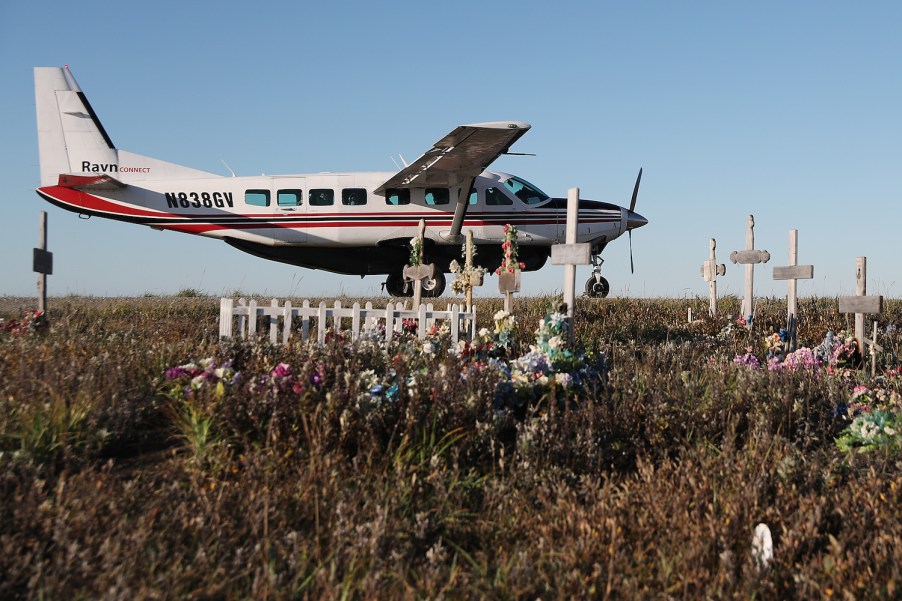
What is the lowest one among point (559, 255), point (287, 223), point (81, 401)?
point (81, 401)

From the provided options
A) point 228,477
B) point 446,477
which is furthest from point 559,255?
point 228,477

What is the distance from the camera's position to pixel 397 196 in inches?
829

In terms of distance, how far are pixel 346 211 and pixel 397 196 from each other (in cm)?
142

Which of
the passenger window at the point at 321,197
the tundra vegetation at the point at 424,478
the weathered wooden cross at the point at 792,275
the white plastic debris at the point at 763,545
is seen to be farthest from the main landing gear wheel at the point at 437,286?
the white plastic debris at the point at 763,545

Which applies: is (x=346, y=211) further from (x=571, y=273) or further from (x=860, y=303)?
(x=860, y=303)

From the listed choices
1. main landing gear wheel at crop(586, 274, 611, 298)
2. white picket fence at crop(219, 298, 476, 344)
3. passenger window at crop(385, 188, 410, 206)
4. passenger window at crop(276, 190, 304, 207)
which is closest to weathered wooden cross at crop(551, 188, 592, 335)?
white picket fence at crop(219, 298, 476, 344)

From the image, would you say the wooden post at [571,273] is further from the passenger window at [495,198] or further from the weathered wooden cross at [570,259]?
the passenger window at [495,198]

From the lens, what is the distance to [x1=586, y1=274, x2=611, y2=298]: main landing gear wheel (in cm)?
1958

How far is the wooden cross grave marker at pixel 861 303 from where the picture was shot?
11078 mm

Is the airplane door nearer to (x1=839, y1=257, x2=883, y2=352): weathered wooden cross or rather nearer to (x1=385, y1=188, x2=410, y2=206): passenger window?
(x1=385, y1=188, x2=410, y2=206): passenger window

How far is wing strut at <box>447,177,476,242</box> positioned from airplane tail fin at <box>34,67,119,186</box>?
404 inches

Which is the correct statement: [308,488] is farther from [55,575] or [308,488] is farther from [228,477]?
[55,575]

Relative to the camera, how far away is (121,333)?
10.6 m

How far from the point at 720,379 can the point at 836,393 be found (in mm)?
1108
